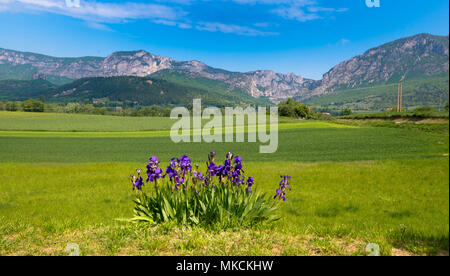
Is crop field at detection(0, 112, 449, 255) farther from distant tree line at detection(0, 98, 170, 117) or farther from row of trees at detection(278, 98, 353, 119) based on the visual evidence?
distant tree line at detection(0, 98, 170, 117)

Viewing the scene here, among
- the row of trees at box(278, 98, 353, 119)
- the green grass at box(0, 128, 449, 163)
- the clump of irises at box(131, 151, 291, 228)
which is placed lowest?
the green grass at box(0, 128, 449, 163)

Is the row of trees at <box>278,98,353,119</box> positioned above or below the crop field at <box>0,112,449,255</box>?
above

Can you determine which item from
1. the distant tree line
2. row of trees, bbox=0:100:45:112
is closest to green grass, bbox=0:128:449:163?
the distant tree line

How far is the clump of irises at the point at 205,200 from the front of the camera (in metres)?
5.33

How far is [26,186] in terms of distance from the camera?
43.6 ft

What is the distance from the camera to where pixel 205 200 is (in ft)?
18.4

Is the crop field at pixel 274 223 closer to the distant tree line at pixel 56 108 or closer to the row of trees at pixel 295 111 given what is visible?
the row of trees at pixel 295 111

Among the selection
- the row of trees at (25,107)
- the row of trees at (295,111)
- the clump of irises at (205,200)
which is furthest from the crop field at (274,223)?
the row of trees at (25,107)

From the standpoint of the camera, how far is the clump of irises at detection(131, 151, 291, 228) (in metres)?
5.33

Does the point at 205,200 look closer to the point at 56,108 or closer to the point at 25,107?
the point at 25,107
